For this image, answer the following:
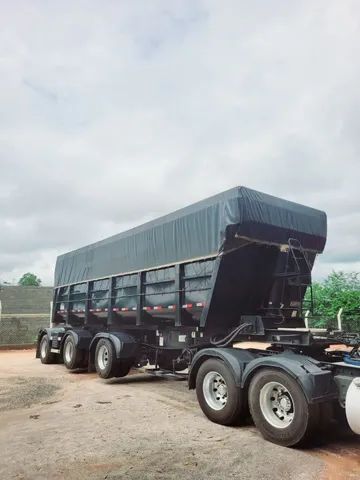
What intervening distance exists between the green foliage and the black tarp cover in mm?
1472

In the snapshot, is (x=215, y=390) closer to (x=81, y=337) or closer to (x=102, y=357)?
(x=102, y=357)

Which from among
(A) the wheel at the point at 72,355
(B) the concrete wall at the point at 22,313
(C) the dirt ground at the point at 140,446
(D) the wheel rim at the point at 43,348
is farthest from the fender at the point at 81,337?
(B) the concrete wall at the point at 22,313

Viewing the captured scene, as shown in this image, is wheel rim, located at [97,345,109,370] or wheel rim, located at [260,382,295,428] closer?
wheel rim, located at [260,382,295,428]

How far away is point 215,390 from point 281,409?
139cm

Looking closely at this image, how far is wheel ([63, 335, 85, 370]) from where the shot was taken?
12.0 meters

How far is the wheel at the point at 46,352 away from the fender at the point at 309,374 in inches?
392

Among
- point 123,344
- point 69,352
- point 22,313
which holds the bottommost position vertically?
point 69,352

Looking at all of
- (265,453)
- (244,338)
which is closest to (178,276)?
(244,338)

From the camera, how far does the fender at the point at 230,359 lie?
6.43 metres

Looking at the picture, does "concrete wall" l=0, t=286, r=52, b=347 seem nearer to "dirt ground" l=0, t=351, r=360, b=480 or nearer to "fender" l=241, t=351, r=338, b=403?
"dirt ground" l=0, t=351, r=360, b=480

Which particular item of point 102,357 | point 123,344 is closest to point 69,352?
point 102,357

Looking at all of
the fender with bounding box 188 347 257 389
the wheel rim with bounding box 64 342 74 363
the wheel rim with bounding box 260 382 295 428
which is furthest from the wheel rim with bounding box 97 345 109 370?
the wheel rim with bounding box 260 382 295 428

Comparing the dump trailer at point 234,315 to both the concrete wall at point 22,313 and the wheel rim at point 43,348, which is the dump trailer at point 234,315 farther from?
the concrete wall at point 22,313

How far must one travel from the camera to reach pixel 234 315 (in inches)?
315
